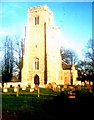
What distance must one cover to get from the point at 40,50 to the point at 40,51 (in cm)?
16

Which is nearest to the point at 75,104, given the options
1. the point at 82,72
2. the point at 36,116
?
the point at 36,116

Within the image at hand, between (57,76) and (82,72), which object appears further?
(82,72)

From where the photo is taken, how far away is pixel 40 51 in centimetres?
3816

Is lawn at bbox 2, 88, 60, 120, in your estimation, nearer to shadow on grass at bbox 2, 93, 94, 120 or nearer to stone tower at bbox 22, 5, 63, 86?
shadow on grass at bbox 2, 93, 94, 120

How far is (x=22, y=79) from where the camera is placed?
37.5 metres

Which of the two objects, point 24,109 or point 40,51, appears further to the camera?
point 40,51

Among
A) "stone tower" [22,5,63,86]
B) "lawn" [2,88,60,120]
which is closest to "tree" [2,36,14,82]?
"stone tower" [22,5,63,86]

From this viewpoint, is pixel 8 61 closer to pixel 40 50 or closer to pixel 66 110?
pixel 40 50

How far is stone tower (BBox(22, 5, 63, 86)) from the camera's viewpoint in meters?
37.4

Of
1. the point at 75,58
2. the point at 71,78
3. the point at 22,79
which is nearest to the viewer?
the point at 22,79

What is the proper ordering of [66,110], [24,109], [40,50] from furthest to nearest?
1. [40,50]
2. [24,109]
3. [66,110]

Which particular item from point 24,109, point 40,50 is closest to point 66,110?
point 24,109

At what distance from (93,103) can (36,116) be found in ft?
5.85

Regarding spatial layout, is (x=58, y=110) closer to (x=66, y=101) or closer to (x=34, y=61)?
(x=66, y=101)
